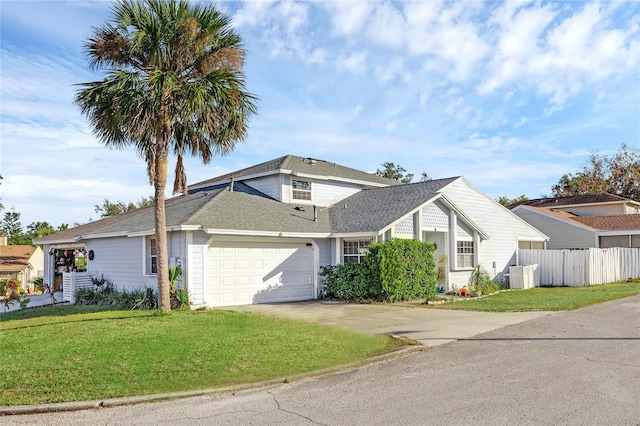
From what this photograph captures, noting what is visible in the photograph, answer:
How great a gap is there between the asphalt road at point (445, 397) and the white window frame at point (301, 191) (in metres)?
14.6

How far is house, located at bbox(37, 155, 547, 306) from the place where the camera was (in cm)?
1714

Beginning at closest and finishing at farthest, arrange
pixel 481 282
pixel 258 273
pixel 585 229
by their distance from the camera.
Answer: pixel 258 273, pixel 481 282, pixel 585 229

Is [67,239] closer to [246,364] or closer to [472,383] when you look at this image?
[246,364]

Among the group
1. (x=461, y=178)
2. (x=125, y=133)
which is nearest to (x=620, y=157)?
(x=461, y=178)

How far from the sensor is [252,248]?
59.5 ft

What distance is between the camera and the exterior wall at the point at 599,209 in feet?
125

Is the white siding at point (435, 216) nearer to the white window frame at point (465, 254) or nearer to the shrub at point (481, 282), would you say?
the white window frame at point (465, 254)

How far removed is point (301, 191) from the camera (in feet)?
78.4

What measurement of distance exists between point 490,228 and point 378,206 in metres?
6.57

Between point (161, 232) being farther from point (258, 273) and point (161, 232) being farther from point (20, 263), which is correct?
point (20, 263)

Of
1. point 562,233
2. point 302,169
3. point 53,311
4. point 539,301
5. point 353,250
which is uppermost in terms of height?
point 302,169

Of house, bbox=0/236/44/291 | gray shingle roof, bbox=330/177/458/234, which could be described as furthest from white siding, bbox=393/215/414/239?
house, bbox=0/236/44/291

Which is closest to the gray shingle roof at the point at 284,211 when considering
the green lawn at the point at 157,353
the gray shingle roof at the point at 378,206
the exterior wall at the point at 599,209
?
the gray shingle roof at the point at 378,206

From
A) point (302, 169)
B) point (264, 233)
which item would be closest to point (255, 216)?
point (264, 233)
